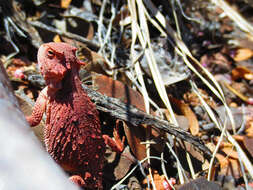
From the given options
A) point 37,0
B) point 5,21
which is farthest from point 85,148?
point 37,0

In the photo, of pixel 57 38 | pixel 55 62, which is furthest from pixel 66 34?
pixel 55 62

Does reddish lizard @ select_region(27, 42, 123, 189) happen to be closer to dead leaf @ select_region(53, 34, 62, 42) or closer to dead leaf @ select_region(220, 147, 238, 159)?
dead leaf @ select_region(53, 34, 62, 42)

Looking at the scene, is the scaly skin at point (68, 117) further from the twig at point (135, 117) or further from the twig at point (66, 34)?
the twig at point (66, 34)

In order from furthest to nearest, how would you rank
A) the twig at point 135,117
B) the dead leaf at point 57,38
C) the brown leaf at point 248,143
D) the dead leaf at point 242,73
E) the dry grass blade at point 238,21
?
1. the dead leaf at point 242,73
2. the dry grass blade at point 238,21
3. the dead leaf at point 57,38
4. the brown leaf at point 248,143
5. the twig at point 135,117

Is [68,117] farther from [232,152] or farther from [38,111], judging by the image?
[232,152]

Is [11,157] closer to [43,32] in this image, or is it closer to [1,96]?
[1,96]

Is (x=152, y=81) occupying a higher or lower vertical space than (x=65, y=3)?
lower

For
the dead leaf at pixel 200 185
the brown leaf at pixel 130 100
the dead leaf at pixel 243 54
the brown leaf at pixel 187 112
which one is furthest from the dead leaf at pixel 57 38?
the dead leaf at pixel 243 54
